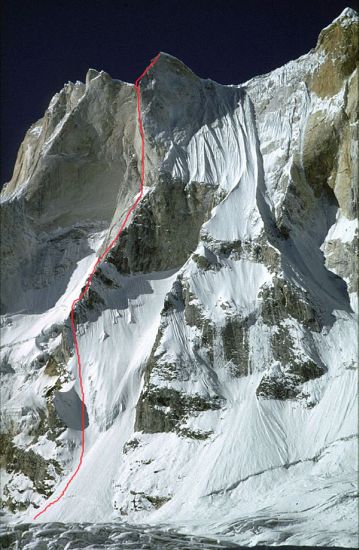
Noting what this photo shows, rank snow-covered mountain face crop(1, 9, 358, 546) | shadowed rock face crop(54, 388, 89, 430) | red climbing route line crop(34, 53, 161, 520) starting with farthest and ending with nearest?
1. shadowed rock face crop(54, 388, 89, 430)
2. red climbing route line crop(34, 53, 161, 520)
3. snow-covered mountain face crop(1, 9, 358, 546)

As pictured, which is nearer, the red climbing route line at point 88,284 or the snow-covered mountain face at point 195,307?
the snow-covered mountain face at point 195,307

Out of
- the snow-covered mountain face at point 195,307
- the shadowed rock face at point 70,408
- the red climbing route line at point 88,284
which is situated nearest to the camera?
the snow-covered mountain face at point 195,307

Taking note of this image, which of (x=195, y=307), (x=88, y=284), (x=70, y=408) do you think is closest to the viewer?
(x=195, y=307)

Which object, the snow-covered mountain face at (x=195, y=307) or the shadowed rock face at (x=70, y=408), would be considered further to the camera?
the shadowed rock face at (x=70, y=408)

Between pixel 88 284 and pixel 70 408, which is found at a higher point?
pixel 88 284

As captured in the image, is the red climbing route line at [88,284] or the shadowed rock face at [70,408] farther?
the shadowed rock face at [70,408]

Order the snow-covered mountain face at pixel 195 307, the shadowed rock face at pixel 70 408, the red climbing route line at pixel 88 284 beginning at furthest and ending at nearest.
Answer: the shadowed rock face at pixel 70 408, the red climbing route line at pixel 88 284, the snow-covered mountain face at pixel 195 307

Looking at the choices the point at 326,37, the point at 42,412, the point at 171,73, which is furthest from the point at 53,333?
the point at 326,37

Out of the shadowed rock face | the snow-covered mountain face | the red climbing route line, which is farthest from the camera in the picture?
the shadowed rock face
